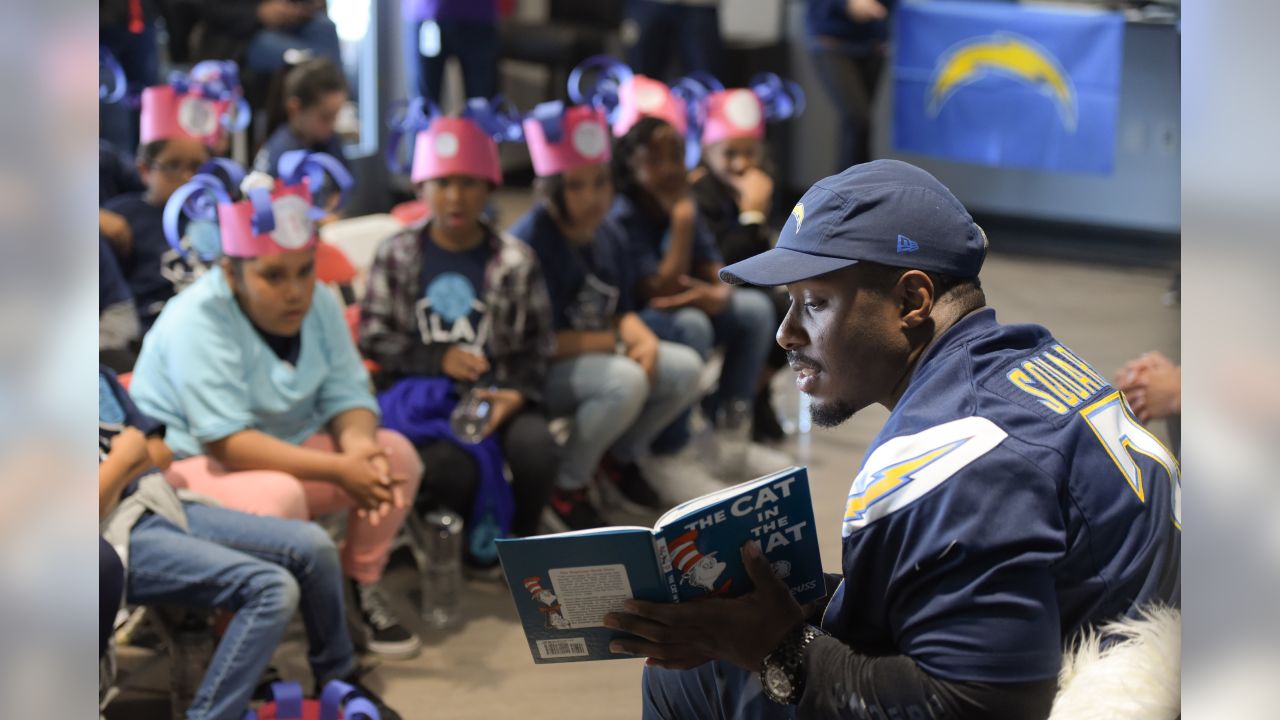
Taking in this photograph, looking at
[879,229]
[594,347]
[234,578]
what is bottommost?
[234,578]

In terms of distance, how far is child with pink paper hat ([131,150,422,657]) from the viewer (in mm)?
2816

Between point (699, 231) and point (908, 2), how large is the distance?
3693 mm

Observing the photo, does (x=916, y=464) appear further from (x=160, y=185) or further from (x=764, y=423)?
(x=764, y=423)

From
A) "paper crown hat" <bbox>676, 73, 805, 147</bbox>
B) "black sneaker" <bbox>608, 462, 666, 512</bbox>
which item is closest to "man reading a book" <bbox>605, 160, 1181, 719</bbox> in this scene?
"black sneaker" <bbox>608, 462, 666, 512</bbox>

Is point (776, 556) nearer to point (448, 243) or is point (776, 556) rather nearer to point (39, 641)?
point (39, 641)

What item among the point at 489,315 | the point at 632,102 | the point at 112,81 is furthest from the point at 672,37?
the point at 489,315

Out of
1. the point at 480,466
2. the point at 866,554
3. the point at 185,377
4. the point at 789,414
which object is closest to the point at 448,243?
the point at 480,466

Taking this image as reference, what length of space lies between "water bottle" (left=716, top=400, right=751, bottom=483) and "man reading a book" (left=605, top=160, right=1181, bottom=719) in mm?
2491

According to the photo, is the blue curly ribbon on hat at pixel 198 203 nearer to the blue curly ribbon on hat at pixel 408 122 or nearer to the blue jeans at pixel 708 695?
the blue curly ribbon on hat at pixel 408 122

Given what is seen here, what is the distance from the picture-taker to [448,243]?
3.56m

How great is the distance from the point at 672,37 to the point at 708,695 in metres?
6.10

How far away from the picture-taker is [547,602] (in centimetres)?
167

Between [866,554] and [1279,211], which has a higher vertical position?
[1279,211]

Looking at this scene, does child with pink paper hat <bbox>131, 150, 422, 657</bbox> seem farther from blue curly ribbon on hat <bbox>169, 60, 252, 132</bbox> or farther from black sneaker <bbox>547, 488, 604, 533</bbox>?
blue curly ribbon on hat <bbox>169, 60, 252, 132</bbox>
